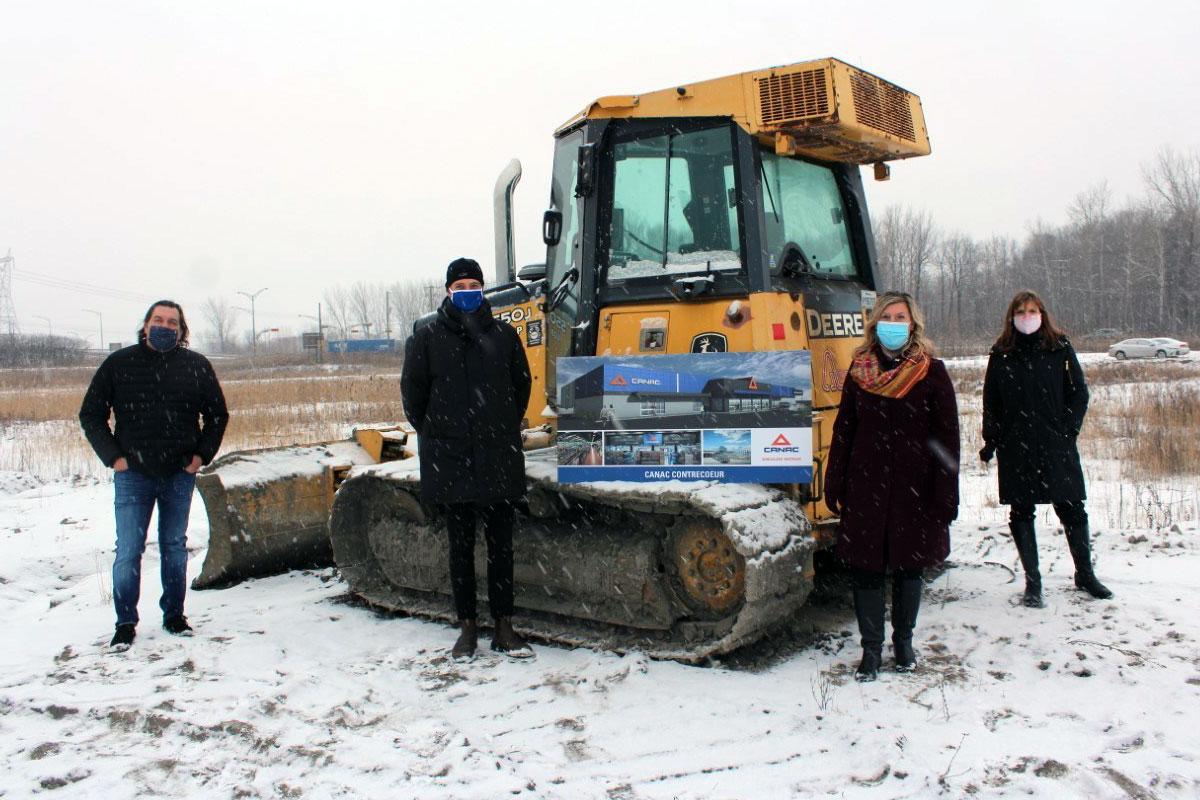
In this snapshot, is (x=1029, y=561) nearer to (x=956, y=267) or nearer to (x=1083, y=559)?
(x=1083, y=559)

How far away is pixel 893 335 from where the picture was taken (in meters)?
4.09

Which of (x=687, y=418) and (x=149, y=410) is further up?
(x=149, y=410)

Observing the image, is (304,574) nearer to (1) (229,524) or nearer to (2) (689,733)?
(1) (229,524)

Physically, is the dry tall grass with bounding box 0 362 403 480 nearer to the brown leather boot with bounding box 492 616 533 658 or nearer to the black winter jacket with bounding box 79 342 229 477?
the black winter jacket with bounding box 79 342 229 477

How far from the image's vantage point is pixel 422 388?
462cm

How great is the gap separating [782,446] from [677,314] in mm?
978

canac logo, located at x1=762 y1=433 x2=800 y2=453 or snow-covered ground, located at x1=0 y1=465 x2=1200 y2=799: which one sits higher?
canac logo, located at x1=762 y1=433 x2=800 y2=453

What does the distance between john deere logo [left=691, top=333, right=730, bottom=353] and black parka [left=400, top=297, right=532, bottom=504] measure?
94cm

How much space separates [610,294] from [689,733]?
2.36 metres

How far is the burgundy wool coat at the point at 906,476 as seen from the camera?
403 cm

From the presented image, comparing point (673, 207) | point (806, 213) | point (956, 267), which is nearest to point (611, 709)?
point (673, 207)

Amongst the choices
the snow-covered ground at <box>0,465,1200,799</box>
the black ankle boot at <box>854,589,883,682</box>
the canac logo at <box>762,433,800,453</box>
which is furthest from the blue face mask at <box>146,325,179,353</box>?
the black ankle boot at <box>854,589,883,682</box>

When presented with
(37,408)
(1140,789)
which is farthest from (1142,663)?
(37,408)

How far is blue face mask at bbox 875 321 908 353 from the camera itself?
407cm
